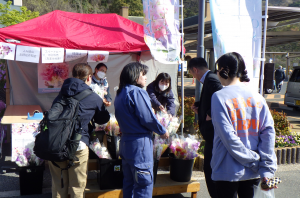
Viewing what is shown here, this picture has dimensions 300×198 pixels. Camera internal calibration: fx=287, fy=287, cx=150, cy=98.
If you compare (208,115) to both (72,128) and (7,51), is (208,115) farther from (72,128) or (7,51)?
(7,51)

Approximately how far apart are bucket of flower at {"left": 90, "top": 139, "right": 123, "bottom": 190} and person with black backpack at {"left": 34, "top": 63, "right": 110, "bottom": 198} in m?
0.48

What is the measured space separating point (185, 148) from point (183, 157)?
0.13m

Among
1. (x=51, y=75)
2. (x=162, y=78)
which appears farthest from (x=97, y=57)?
(x=162, y=78)

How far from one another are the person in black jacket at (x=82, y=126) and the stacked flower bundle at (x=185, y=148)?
1.19m

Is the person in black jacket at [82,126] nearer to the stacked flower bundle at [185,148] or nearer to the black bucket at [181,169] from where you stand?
the stacked flower bundle at [185,148]

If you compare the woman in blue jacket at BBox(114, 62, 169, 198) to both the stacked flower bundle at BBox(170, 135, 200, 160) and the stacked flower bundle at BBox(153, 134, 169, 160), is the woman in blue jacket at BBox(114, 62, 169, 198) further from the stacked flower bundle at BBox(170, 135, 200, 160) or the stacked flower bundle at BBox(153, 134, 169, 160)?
the stacked flower bundle at BBox(170, 135, 200, 160)

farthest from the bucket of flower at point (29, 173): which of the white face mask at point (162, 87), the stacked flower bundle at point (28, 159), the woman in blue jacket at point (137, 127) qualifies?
the white face mask at point (162, 87)

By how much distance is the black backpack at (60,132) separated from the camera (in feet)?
9.24

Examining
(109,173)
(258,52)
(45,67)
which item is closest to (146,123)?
(109,173)

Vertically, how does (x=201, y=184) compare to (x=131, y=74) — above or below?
below

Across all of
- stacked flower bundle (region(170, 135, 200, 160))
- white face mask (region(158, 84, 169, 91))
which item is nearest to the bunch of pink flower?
white face mask (region(158, 84, 169, 91))

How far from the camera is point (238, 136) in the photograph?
85.0 inches

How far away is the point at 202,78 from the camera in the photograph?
3.32 m

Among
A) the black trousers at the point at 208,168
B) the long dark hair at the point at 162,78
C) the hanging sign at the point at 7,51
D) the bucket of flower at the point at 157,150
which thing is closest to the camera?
the black trousers at the point at 208,168
